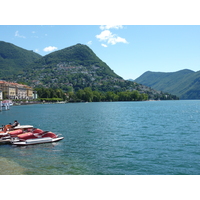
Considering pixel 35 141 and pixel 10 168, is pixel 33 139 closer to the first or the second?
pixel 35 141

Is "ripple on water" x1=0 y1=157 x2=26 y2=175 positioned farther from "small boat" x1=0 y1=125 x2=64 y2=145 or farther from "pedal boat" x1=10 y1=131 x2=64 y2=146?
"small boat" x1=0 y1=125 x2=64 y2=145

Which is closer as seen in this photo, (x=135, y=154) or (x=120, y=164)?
(x=120, y=164)

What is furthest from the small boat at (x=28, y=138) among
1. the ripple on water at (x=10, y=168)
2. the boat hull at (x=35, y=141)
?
the ripple on water at (x=10, y=168)

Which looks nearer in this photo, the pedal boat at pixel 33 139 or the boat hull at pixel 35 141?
the boat hull at pixel 35 141

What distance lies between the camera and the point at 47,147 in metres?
33.1

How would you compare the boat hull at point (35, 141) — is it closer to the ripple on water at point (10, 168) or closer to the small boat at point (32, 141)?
the small boat at point (32, 141)

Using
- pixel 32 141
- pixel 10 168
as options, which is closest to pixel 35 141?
pixel 32 141

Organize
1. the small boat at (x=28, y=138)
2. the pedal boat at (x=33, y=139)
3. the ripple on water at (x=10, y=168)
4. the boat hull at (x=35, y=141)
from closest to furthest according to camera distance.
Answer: the ripple on water at (x=10, y=168) < the boat hull at (x=35, y=141) < the pedal boat at (x=33, y=139) < the small boat at (x=28, y=138)

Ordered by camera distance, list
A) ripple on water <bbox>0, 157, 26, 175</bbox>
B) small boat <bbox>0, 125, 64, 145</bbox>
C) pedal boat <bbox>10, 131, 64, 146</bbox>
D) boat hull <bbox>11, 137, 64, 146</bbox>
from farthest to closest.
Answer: small boat <bbox>0, 125, 64, 145</bbox> → pedal boat <bbox>10, 131, 64, 146</bbox> → boat hull <bbox>11, 137, 64, 146</bbox> → ripple on water <bbox>0, 157, 26, 175</bbox>

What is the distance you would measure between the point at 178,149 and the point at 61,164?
1516 cm

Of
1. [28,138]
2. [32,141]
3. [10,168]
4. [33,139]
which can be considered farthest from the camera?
[28,138]

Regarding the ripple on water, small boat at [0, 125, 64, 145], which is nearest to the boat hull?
small boat at [0, 125, 64, 145]
